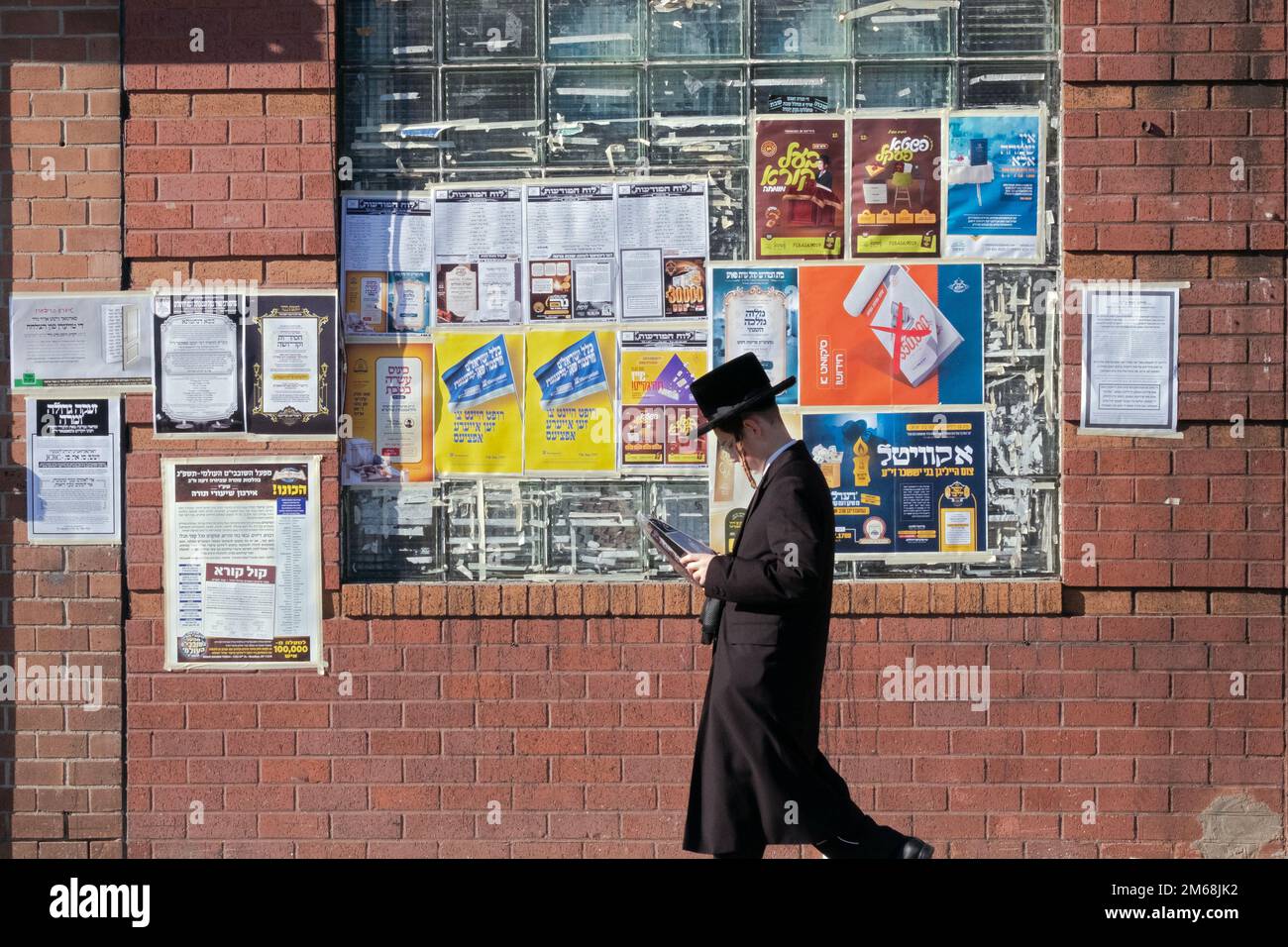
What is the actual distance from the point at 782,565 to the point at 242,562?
110 inches

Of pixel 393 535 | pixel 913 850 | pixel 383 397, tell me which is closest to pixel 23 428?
pixel 383 397

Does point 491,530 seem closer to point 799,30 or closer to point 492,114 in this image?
point 492,114

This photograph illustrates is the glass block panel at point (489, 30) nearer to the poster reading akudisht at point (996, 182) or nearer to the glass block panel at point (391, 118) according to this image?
the glass block panel at point (391, 118)

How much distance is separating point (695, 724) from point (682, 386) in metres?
1.51

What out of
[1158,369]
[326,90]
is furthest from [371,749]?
[1158,369]

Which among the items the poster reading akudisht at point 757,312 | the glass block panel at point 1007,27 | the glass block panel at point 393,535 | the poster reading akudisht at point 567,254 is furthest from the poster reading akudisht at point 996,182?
the glass block panel at point 393,535

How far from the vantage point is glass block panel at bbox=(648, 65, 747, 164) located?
20.6 feet

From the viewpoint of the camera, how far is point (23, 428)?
621cm

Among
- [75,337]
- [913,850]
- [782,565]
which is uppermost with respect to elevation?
[75,337]

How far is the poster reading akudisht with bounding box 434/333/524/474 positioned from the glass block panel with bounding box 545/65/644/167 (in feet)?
2.90

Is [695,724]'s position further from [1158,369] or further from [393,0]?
[393,0]

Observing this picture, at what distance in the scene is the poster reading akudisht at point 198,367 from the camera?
6219 mm

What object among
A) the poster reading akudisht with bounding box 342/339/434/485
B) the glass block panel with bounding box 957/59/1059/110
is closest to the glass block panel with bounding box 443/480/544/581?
the poster reading akudisht with bounding box 342/339/434/485

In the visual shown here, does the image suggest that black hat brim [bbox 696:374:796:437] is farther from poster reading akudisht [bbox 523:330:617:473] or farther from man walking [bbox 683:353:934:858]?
poster reading akudisht [bbox 523:330:617:473]
